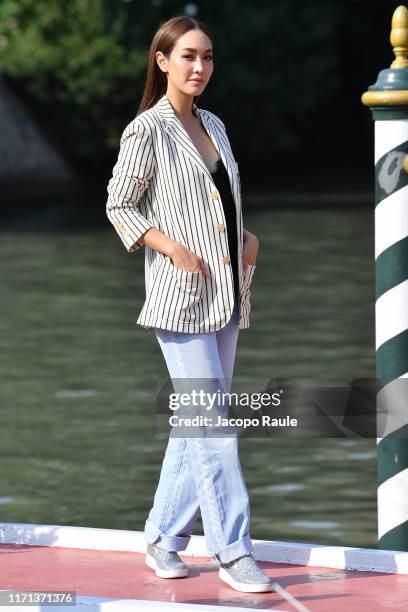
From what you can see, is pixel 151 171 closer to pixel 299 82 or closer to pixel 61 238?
pixel 61 238

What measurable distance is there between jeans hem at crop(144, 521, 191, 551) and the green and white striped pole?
718mm

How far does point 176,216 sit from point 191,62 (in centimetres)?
47

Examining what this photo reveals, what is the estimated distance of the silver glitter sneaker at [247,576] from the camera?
4879mm

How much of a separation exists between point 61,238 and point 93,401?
44.1ft

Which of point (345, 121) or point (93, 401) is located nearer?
point (93, 401)

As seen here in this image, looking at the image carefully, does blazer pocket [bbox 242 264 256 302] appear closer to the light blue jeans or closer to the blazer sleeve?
the light blue jeans

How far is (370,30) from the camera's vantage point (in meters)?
48.4

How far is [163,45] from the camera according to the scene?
16.4 ft

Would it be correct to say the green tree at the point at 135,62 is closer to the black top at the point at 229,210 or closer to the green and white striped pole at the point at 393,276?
the green and white striped pole at the point at 393,276

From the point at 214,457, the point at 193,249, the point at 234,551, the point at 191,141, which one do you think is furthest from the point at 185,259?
the point at 234,551

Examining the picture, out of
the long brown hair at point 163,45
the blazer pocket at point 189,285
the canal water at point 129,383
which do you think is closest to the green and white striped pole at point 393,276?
the long brown hair at point 163,45

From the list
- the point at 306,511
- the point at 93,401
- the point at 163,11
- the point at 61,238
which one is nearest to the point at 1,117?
the point at 163,11

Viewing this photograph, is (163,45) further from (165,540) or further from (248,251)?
(165,540)

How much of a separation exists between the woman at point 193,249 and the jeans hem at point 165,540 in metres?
0.08
